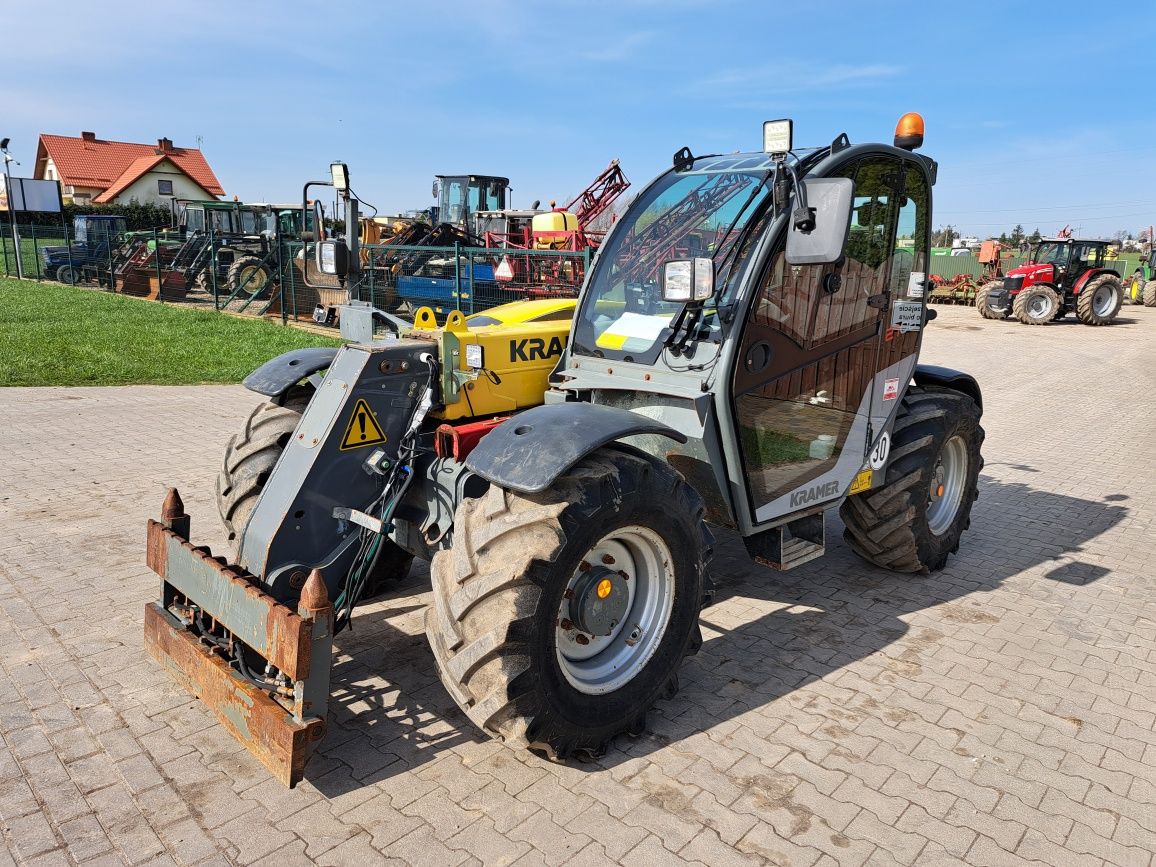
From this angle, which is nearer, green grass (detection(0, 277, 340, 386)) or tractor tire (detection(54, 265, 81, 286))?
green grass (detection(0, 277, 340, 386))

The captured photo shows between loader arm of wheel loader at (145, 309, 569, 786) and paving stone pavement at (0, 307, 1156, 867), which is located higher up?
loader arm of wheel loader at (145, 309, 569, 786)

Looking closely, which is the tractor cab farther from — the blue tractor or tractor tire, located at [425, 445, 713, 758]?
tractor tire, located at [425, 445, 713, 758]

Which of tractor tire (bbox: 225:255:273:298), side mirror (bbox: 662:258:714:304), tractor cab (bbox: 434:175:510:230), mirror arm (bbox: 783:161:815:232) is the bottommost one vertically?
side mirror (bbox: 662:258:714:304)

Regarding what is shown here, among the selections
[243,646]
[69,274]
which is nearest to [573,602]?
[243,646]

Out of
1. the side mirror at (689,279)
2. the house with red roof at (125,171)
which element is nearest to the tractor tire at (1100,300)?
the side mirror at (689,279)

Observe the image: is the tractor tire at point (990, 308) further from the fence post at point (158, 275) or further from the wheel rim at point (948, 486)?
the fence post at point (158, 275)

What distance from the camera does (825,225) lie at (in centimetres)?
327

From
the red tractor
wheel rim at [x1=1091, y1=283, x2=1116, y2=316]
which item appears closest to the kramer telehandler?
the red tractor

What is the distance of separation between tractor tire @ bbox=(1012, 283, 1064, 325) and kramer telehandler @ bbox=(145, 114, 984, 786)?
2079cm

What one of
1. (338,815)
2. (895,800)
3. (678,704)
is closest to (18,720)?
(338,815)

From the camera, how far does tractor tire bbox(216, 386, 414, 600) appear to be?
399 cm

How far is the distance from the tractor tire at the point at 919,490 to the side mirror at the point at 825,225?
206 cm

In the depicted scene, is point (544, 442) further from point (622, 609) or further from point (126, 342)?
point (126, 342)

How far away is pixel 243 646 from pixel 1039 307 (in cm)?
2449
